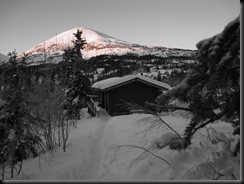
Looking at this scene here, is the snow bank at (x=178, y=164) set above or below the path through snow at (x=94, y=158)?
above

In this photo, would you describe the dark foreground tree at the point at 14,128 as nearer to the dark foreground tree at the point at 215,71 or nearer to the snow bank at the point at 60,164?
the snow bank at the point at 60,164

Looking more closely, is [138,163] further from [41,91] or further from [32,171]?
[41,91]

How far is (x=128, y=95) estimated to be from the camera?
1888cm

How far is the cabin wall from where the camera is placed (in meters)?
18.7

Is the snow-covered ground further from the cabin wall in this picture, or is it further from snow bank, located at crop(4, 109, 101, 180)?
the cabin wall

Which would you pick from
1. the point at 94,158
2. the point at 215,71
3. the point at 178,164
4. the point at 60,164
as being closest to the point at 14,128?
the point at 60,164

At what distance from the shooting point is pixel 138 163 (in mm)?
5645

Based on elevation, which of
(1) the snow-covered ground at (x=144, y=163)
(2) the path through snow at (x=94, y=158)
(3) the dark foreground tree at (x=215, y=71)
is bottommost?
(2) the path through snow at (x=94, y=158)

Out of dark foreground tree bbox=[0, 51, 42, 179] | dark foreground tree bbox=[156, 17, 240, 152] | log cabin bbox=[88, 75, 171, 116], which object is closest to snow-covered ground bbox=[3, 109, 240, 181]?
dark foreground tree bbox=[0, 51, 42, 179]

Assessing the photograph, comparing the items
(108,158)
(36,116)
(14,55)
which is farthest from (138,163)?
(14,55)

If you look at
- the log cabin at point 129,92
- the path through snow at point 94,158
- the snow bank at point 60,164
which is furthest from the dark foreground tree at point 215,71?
the log cabin at point 129,92

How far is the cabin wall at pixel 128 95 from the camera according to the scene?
18734 millimetres

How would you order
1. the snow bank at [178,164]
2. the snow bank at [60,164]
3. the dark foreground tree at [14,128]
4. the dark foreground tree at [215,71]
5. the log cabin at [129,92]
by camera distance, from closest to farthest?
the dark foreground tree at [215,71] → the snow bank at [178,164] → the snow bank at [60,164] → the dark foreground tree at [14,128] → the log cabin at [129,92]

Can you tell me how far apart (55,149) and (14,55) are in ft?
36.1
